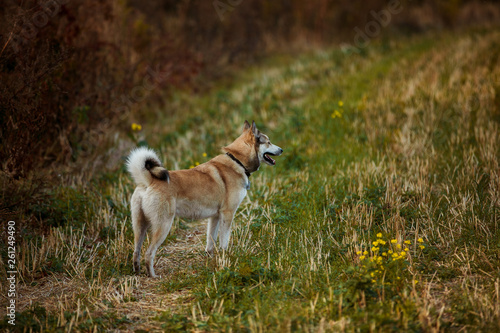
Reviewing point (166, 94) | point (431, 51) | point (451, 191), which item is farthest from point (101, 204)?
point (431, 51)

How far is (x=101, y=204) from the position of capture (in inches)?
240

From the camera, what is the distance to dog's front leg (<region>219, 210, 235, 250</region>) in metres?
5.07

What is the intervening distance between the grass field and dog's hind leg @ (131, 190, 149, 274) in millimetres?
231

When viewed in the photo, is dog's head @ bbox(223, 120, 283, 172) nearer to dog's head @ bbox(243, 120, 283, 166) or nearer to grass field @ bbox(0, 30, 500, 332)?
dog's head @ bbox(243, 120, 283, 166)

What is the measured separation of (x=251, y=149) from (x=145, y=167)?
157cm

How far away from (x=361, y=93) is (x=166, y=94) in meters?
5.70

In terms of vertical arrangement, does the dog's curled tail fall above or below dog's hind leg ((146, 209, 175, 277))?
above

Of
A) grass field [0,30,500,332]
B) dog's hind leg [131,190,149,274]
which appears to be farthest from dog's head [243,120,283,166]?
dog's hind leg [131,190,149,274]

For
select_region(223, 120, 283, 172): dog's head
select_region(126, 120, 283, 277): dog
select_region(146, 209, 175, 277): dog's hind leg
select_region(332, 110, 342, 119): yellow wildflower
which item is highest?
select_region(332, 110, 342, 119): yellow wildflower

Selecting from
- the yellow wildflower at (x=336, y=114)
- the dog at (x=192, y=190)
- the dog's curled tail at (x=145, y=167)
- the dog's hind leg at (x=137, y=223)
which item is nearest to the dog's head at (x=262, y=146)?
the dog at (x=192, y=190)

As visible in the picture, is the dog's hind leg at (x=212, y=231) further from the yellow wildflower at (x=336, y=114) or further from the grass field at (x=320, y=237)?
the yellow wildflower at (x=336, y=114)

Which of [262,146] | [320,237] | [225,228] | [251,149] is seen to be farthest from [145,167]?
[320,237]

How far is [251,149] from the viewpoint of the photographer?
18.3ft

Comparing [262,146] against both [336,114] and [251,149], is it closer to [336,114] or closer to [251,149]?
[251,149]
